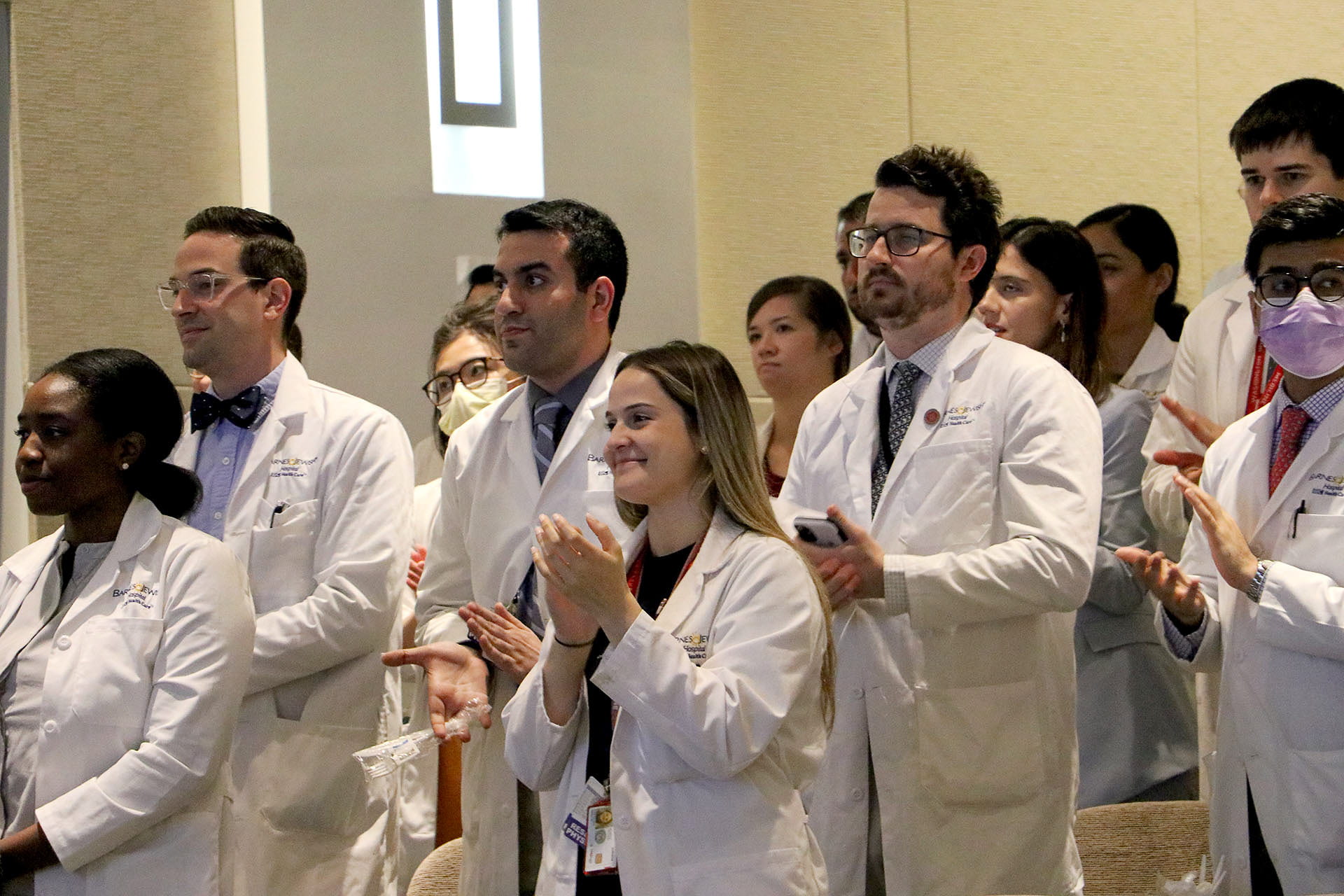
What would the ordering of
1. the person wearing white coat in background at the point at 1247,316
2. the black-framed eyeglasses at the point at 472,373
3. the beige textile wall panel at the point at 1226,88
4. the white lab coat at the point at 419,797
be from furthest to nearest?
1. the beige textile wall panel at the point at 1226,88
2. the black-framed eyeglasses at the point at 472,373
3. the white lab coat at the point at 419,797
4. the person wearing white coat in background at the point at 1247,316

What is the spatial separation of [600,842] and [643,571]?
428 millimetres

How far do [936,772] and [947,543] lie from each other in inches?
16.6

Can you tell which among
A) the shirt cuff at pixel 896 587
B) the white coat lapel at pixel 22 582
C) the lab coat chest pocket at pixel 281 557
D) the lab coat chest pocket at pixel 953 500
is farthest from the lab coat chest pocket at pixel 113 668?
the lab coat chest pocket at pixel 953 500

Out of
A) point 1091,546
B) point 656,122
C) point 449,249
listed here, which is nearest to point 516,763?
point 1091,546

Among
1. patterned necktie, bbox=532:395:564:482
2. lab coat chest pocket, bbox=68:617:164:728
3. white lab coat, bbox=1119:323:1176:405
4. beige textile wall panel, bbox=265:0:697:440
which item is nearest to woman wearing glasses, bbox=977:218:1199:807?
white lab coat, bbox=1119:323:1176:405

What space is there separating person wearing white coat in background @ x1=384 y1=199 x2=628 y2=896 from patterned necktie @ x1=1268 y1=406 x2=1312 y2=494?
3.95 feet

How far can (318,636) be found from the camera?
304 cm

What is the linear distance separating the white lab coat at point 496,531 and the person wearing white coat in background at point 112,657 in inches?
19.3

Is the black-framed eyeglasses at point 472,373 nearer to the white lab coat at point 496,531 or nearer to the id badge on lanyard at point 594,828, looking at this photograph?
the white lab coat at point 496,531

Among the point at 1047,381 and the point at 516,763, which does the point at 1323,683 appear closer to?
the point at 1047,381

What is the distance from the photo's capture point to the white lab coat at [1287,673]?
242 centimetres

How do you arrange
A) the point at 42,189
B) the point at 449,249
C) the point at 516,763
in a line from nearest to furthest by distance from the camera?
1. the point at 516,763
2. the point at 42,189
3. the point at 449,249

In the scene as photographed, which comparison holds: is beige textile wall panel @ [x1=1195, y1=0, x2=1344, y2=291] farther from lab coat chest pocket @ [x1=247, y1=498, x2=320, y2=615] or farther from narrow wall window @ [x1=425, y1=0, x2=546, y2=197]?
lab coat chest pocket @ [x1=247, y1=498, x2=320, y2=615]

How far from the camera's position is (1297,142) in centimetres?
333
